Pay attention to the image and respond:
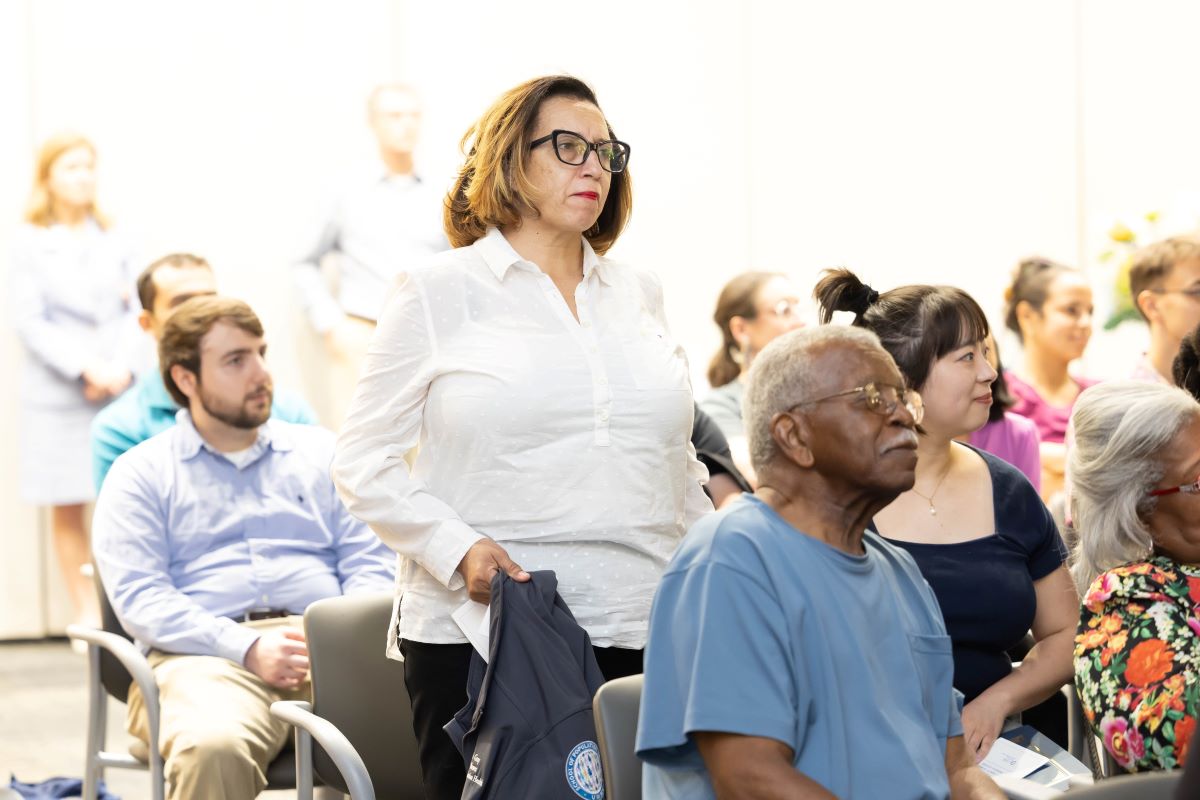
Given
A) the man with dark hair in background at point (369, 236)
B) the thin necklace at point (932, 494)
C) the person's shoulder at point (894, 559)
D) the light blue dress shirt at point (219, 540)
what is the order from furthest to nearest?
the man with dark hair in background at point (369, 236) → the light blue dress shirt at point (219, 540) → the thin necklace at point (932, 494) → the person's shoulder at point (894, 559)

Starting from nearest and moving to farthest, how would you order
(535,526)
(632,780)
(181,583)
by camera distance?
(632,780), (535,526), (181,583)

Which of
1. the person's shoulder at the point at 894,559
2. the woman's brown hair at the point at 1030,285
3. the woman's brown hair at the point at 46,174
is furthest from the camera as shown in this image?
the woman's brown hair at the point at 46,174

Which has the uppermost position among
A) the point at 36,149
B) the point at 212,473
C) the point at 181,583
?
the point at 36,149

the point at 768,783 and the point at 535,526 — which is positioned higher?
the point at 535,526

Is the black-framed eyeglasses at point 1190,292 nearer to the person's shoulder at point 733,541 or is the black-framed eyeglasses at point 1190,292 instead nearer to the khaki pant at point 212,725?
the khaki pant at point 212,725

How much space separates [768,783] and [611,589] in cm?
78

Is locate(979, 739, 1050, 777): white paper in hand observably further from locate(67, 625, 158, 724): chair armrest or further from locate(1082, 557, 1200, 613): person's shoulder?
locate(67, 625, 158, 724): chair armrest

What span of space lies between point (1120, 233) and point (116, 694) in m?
3.68

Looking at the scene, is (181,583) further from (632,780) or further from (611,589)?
(632,780)

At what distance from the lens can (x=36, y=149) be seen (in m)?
6.81

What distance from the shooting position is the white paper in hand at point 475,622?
8.00 ft

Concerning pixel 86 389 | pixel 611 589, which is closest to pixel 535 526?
pixel 611 589

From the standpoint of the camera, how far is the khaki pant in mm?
3148

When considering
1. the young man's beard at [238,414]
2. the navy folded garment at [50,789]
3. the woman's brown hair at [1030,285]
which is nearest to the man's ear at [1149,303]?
the woman's brown hair at [1030,285]
